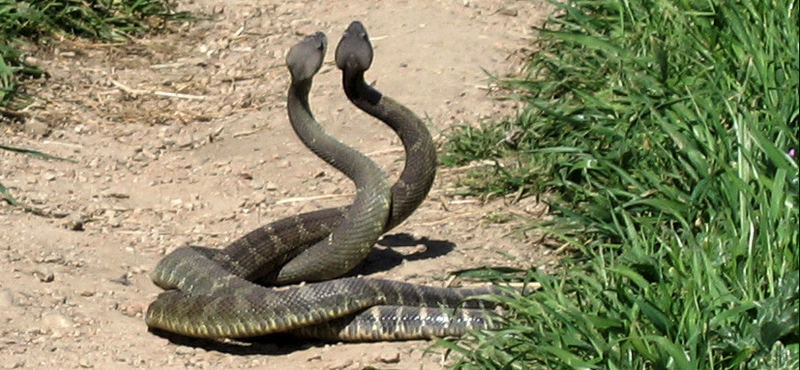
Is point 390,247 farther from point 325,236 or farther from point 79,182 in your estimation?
point 79,182

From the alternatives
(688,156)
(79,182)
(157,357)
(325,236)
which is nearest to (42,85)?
(79,182)

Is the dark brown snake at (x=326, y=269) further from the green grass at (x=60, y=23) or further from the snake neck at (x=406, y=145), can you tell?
the green grass at (x=60, y=23)

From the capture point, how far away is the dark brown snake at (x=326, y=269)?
18.1 feet

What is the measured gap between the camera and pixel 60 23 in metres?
9.45

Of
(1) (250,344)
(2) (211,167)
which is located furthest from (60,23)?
(1) (250,344)

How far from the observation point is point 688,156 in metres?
5.61

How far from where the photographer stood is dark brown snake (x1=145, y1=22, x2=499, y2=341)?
552 cm

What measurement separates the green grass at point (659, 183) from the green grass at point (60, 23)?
2.68 meters

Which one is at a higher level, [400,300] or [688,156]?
[688,156]

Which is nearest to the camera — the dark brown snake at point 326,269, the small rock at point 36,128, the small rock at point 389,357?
the small rock at point 389,357

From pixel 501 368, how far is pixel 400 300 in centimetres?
106

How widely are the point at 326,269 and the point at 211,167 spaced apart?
1.78m

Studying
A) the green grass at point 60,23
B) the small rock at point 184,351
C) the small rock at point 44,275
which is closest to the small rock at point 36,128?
the green grass at point 60,23

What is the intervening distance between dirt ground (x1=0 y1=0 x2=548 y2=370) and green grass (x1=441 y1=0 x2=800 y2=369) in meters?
0.32
